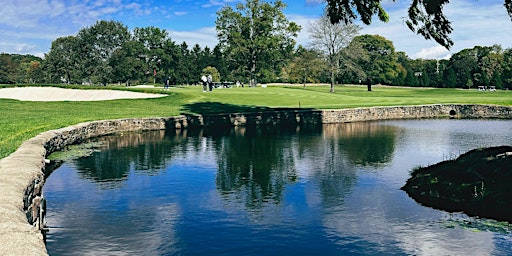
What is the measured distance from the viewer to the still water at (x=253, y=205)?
427 inches

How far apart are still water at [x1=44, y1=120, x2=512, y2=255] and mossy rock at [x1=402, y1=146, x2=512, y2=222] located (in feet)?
2.27

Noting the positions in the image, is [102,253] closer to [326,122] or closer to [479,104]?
[326,122]

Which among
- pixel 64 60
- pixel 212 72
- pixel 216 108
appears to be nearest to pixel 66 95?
pixel 216 108

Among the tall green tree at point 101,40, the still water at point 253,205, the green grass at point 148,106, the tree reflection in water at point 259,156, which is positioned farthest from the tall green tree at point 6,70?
the still water at point 253,205

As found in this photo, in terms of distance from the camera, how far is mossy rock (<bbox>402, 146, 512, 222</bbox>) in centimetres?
1392

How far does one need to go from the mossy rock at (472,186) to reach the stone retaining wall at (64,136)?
1081 cm

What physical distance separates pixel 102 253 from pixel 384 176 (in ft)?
37.7

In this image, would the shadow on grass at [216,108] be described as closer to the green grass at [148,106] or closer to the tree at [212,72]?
the green grass at [148,106]

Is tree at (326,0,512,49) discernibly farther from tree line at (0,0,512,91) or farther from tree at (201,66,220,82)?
tree at (201,66,220,82)

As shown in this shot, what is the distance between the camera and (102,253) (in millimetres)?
10195

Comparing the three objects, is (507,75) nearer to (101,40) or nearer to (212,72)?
(212,72)

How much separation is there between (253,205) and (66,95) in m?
40.8

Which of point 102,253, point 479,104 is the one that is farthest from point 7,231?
point 479,104

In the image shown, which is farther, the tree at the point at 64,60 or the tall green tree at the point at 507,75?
the tree at the point at 64,60
